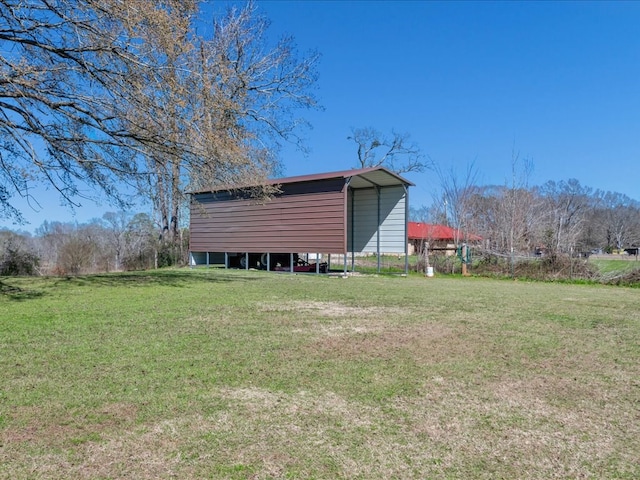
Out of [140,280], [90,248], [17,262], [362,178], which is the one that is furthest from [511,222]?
[17,262]

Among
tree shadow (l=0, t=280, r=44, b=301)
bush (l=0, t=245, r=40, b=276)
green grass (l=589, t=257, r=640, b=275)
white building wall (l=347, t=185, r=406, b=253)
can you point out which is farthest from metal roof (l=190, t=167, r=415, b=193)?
bush (l=0, t=245, r=40, b=276)

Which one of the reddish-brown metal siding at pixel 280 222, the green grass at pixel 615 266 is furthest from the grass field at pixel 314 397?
the reddish-brown metal siding at pixel 280 222

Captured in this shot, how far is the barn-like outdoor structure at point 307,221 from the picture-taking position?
45.8 feet

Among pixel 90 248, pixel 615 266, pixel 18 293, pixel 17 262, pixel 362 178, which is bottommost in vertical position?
pixel 18 293

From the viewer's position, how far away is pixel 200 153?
27.3 ft

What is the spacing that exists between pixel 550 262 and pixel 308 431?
13.0 metres

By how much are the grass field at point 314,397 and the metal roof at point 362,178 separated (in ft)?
28.3

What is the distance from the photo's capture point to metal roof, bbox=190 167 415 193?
45.1 ft

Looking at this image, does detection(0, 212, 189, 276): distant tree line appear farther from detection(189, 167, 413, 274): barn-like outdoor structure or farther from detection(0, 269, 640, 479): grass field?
detection(0, 269, 640, 479): grass field

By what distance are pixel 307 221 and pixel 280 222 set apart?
1.21m

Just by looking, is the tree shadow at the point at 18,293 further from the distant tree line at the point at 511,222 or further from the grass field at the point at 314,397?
the distant tree line at the point at 511,222

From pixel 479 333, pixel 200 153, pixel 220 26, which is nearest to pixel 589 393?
pixel 479 333

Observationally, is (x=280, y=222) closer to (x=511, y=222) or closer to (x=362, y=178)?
(x=362, y=178)

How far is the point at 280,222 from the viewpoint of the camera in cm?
1524
